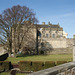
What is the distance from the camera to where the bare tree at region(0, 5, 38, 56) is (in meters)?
29.5

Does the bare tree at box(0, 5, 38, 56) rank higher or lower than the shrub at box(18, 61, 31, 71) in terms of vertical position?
higher

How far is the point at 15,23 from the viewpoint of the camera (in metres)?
29.7

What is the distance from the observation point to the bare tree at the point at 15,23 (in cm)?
2945

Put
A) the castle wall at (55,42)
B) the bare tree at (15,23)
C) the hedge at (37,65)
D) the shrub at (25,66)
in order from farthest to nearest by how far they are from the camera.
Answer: the castle wall at (55,42) → the bare tree at (15,23) → the shrub at (25,66) → the hedge at (37,65)

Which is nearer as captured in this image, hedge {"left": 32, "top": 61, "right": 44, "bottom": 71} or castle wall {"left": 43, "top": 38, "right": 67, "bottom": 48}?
hedge {"left": 32, "top": 61, "right": 44, "bottom": 71}

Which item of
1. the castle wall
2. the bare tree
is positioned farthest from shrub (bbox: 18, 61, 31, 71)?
the castle wall

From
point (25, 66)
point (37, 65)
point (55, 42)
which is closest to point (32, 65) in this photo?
point (37, 65)

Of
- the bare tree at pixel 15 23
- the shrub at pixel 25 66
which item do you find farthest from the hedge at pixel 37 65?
the bare tree at pixel 15 23

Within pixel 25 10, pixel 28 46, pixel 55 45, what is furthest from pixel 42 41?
pixel 25 10

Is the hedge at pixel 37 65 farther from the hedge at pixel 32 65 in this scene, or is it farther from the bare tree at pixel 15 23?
the bare tree at pixel 15 23

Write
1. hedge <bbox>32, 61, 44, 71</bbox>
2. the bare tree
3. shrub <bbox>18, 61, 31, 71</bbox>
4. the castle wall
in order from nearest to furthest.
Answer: hedge <bbox>32, 61, 44, 71</bbox>
shrub <bbox>18, 61, 31, 71</bbox>
the bare tree
the castle wall

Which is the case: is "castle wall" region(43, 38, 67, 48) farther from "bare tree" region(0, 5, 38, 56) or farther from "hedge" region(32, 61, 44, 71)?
"hedge" region(32, 61, 44, 71)

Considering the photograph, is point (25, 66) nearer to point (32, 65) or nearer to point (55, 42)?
point (32, 65)

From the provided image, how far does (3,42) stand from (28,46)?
28.1ft
